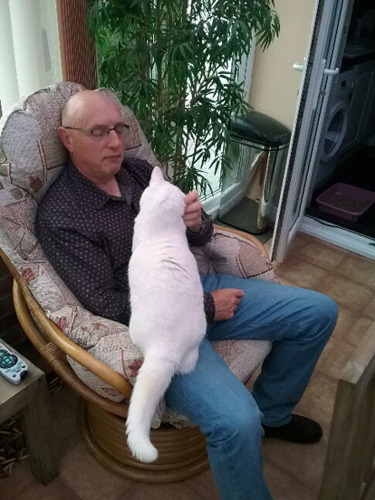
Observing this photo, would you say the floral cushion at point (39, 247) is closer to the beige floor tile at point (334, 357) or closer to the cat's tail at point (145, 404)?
the cat's tail at point (145, 404)

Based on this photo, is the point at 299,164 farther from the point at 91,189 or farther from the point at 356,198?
the point at 91,189

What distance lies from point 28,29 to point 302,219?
202 centimetres

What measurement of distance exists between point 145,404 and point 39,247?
611 millimetres

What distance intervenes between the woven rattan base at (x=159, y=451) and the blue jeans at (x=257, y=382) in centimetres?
25

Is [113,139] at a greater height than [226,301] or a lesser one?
greater

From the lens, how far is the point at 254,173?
3.07 m

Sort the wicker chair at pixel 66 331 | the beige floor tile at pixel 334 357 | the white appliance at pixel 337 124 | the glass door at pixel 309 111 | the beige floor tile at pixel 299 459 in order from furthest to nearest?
1. the white appliance at pixel 337 124
2. the glass door at pixel 309 111
3. the beige floor tile at pixel 334 357
4. the beige floor tile at pixel 299 459
5. the wicker chair at pixel 66 331

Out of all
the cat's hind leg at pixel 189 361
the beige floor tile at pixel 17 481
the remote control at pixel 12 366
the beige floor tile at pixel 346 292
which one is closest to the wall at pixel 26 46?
the remote control at pixel 12 366

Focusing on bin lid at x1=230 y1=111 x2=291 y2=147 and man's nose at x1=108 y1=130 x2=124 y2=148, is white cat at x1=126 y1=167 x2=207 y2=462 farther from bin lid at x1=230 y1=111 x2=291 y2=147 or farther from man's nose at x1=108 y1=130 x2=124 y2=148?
bin lid at x1=230 y1=111 x2=291 y2=147

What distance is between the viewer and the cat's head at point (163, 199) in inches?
49.8

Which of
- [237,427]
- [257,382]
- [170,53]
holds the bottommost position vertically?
[257,382]

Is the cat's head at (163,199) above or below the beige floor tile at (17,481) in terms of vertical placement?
above

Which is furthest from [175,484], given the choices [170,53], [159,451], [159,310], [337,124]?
[337,124]

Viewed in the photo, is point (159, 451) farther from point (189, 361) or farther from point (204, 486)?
point (189, 361)
